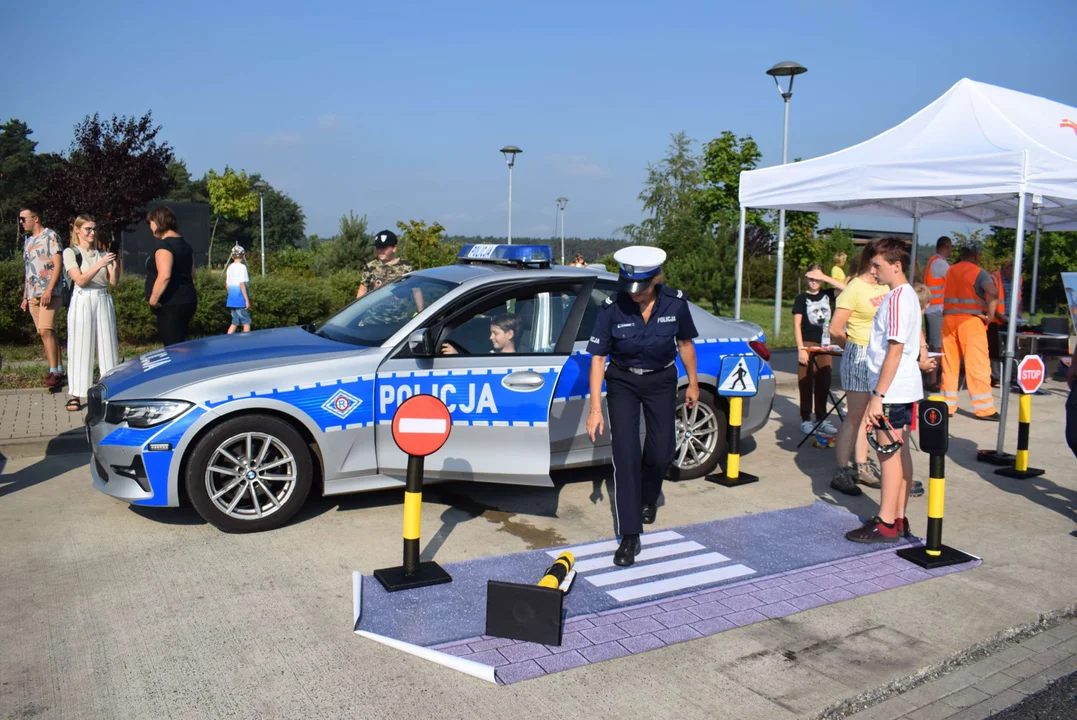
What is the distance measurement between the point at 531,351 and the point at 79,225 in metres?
5.06

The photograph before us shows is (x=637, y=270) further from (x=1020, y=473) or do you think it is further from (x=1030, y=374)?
(x=1020, y=473)

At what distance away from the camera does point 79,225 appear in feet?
27.7

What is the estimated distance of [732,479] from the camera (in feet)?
22.9

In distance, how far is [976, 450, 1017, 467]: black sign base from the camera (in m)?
7.92

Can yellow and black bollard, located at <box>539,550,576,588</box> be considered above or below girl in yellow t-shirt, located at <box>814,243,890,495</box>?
below

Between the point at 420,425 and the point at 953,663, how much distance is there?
2738 millimetres

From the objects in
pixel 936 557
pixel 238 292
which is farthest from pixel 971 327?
pixel 238 292

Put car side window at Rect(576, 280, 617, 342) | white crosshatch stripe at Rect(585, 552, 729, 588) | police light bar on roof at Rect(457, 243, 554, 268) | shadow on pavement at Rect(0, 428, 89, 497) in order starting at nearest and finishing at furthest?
white crosshatch stripe at Rect(585, 552, 729, 588) < car side window at Rect(576, 280, 617, 342) < police light bar on roof at Rect(457, 243, 554, 268) < shadow on pavement at Rect(0, 428, 89, 497)

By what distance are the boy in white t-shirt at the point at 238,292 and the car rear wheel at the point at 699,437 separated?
8.96 meters

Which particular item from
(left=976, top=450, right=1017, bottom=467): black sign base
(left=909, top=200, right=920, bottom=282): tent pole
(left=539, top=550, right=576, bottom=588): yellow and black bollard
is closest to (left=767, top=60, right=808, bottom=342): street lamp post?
(left=909, top=200, right=920, bottom=282): tent pole

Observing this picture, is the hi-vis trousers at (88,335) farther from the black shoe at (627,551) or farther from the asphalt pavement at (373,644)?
the black shoe at (627,551)

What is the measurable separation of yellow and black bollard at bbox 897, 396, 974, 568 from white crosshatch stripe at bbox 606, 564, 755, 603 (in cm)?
112

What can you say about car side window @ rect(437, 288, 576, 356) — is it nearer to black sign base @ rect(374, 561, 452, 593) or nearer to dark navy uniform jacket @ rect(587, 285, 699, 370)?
dark navy uniform jacket @ rect(587, 285, 699, 370)

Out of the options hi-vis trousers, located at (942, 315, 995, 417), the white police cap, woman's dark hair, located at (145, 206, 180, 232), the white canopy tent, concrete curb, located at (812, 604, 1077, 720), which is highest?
the white canopy tent
